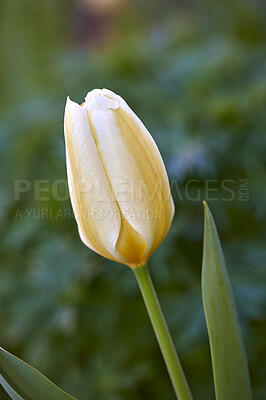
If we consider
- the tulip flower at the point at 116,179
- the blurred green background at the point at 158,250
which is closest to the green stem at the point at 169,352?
the tulip flower at the point at 116,179

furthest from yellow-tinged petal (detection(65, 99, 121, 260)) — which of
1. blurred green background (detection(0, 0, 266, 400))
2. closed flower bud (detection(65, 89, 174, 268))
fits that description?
blurred green background (detection(0, 0, 266, 400))

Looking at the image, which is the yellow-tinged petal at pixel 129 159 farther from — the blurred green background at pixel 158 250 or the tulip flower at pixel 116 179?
the blurred green background at pixel 158 250

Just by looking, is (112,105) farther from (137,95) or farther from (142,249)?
(137,95)

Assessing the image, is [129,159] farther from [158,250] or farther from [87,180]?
[158,250]

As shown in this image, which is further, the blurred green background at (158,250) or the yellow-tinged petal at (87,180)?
the blurred green background at (158,250)

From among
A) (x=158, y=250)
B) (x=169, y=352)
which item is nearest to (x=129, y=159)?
→ (x=169, y=352)

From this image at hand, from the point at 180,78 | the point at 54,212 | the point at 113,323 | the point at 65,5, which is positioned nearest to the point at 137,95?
the point at 180,78
